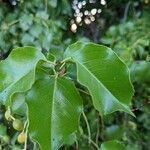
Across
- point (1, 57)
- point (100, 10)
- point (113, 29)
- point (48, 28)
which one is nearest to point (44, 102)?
point (1, 57)

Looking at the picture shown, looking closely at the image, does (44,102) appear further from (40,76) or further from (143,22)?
(143,22)

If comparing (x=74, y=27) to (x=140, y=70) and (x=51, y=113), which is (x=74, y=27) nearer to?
(x=140, y=70)

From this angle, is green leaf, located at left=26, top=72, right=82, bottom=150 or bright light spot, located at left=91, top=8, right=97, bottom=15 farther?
bright light spot, located at left=91, top=8, right=97, bottom=15

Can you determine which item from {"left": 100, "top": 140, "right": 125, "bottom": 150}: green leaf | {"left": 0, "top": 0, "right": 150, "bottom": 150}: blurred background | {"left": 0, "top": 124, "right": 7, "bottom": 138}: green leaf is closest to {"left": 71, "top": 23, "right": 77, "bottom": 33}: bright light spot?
{"left": 0, "top": 0, "right": 150, "bottom": 150}: blurred background

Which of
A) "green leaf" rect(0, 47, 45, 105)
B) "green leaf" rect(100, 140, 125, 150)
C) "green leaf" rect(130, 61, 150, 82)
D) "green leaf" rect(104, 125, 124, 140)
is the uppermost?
"green leaf" rect(0, 47, 45, 105)

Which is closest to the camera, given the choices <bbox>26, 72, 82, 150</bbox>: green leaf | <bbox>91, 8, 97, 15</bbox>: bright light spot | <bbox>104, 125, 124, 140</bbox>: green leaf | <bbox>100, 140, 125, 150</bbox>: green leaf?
<bbox>26, 72, 82, 150</bbox>: green leaf

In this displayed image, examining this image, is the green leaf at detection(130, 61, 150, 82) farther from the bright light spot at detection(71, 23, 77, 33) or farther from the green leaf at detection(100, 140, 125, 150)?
the bright light spot at detection(71, 23, 77, 33)

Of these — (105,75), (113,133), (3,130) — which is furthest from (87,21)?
(105,75)
